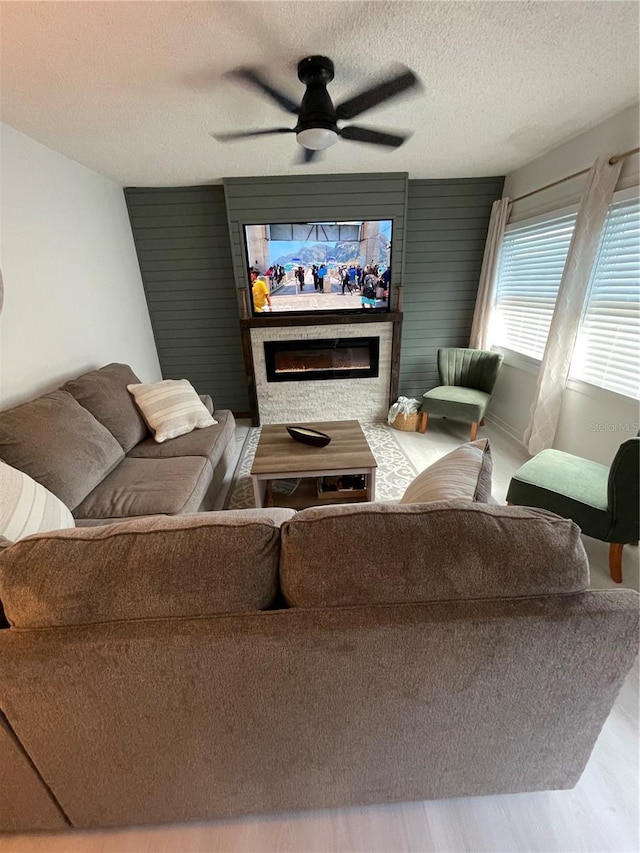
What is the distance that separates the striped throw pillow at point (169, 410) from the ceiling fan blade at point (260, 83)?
6.08 feet

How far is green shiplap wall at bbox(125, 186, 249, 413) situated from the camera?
3.45 metres

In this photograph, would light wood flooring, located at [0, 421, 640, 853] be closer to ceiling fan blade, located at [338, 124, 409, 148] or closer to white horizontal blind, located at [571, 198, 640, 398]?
white horizontal blind, located at [571, 198, 640, 398]

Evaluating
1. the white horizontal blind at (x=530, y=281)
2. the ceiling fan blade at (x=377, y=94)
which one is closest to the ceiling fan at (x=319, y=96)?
the ceiling fan blade at (x=377, y=94)

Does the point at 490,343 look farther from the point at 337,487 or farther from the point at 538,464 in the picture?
the point at 337,487

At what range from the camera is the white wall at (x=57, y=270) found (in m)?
2.06

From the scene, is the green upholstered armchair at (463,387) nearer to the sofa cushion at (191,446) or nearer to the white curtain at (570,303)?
the white curtain at (570,303)

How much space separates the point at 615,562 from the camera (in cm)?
178

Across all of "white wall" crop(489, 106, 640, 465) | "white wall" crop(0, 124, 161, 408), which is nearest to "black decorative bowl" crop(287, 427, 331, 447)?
"white wall" crop(0, 124, 161, 408)

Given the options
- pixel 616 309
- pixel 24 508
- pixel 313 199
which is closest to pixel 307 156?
pixel 313 199

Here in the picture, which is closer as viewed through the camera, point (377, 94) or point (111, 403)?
point (377, 94)

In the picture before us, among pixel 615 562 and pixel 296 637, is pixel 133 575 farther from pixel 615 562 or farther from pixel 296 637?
pixel 615 562

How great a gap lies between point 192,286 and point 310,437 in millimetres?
2481

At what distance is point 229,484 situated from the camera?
2.78m

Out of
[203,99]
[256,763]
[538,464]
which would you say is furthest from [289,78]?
[256,763]
